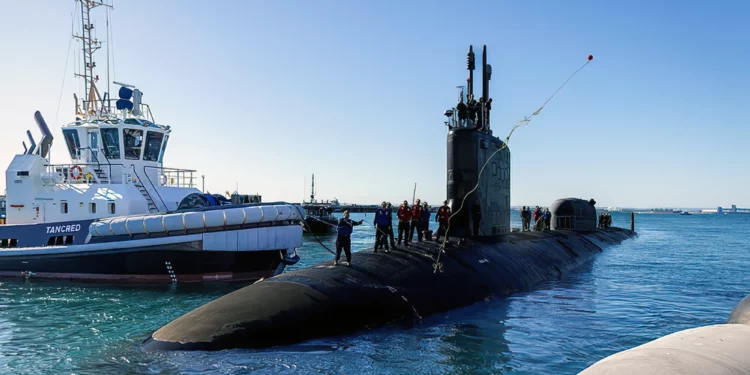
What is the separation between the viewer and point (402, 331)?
10.4 m

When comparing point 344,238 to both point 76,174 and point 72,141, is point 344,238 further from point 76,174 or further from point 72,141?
point 72,141

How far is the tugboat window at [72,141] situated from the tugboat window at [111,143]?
134cm

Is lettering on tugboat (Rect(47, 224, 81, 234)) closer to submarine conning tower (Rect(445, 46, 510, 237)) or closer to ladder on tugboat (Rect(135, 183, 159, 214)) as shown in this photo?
ladder on tugboat (Rect(135, 183, 159, 214))

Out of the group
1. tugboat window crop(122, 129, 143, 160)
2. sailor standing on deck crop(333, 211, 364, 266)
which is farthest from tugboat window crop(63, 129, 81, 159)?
sailor standing on deck crop(333, 211, 364, 266)

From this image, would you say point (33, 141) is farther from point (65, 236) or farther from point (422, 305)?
point (422, 305)

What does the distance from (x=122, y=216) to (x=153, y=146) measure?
512 cm

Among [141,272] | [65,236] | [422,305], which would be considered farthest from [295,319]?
[65,236]

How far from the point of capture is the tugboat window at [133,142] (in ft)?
78.9

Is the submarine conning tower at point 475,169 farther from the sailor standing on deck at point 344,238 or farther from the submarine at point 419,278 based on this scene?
the sailor standing on deck at point 344,238

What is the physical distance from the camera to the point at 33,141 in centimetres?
2398

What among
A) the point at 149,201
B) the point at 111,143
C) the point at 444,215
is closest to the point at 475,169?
the point at 444,215

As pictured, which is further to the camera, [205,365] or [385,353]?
[385,353]

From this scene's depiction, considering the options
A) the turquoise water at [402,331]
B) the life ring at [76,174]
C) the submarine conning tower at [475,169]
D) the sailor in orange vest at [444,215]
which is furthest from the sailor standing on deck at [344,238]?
the life ring at [76,174]

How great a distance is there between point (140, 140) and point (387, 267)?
16391 mm
